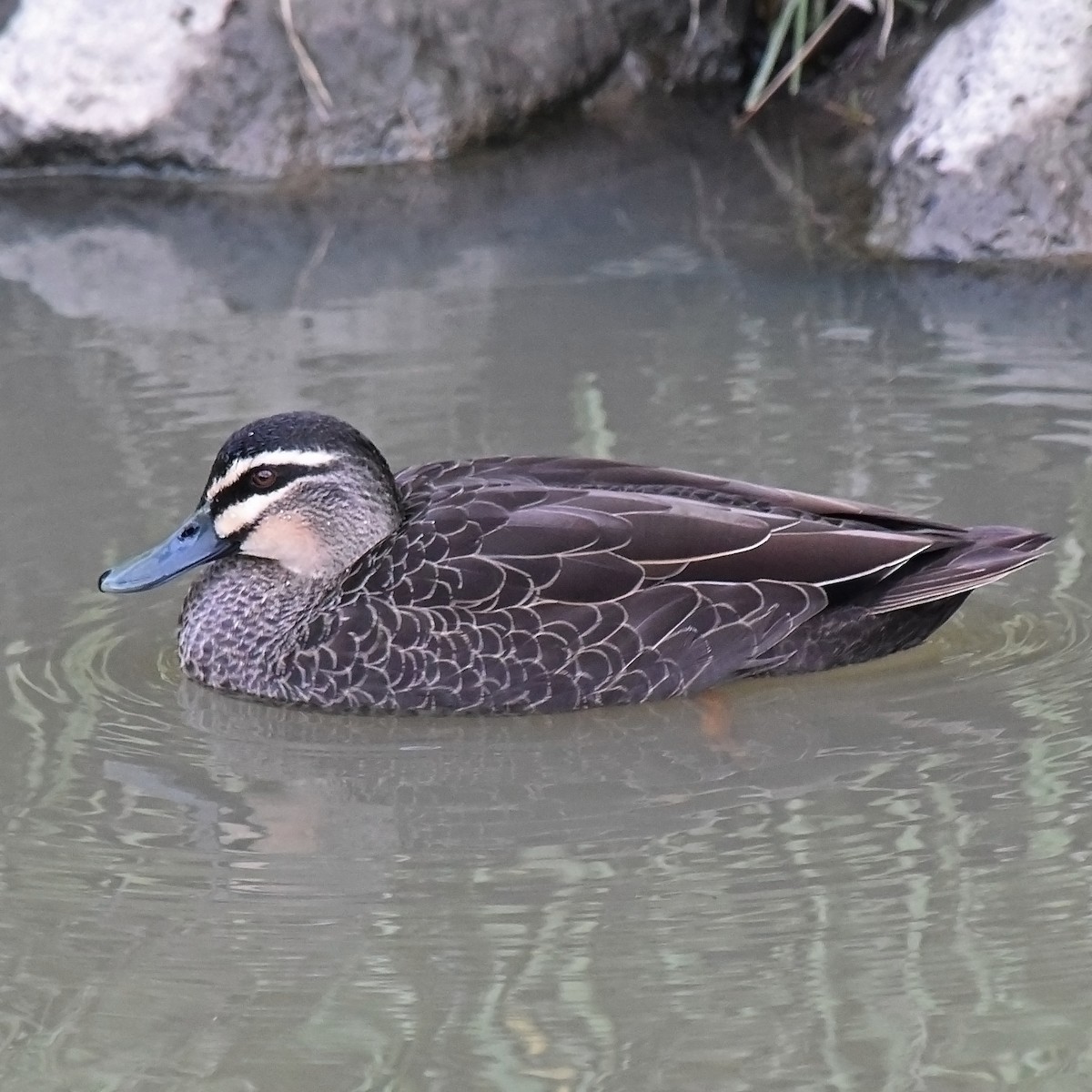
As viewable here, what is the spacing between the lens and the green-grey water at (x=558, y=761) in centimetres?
458

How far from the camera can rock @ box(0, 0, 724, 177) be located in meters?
11.4

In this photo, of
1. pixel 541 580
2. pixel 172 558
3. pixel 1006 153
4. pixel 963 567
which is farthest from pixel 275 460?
pixel 1006 153

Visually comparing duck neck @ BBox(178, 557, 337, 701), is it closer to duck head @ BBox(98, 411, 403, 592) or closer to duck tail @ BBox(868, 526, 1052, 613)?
duck head @ BBox(98, 411, 403, 592)

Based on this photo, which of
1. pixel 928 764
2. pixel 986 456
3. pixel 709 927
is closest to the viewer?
pixel 709 927

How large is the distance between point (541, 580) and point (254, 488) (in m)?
0.92

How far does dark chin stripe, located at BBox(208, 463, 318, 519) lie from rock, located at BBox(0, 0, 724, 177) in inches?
207

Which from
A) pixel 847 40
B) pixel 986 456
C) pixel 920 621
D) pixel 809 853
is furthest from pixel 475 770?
pixel 847 40

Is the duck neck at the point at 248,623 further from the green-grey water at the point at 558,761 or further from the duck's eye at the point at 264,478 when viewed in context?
the duck's eye at the point at 264,478

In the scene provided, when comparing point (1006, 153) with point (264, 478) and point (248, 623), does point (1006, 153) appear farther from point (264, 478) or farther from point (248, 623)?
point (248, 623)

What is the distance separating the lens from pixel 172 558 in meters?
6.47

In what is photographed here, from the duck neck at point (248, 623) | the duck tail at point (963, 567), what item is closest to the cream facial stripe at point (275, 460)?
the duck neck at point (248, 623)

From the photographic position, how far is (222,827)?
5.59m

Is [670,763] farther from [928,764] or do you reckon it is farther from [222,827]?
[222,827]

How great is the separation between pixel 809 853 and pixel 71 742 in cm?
207
